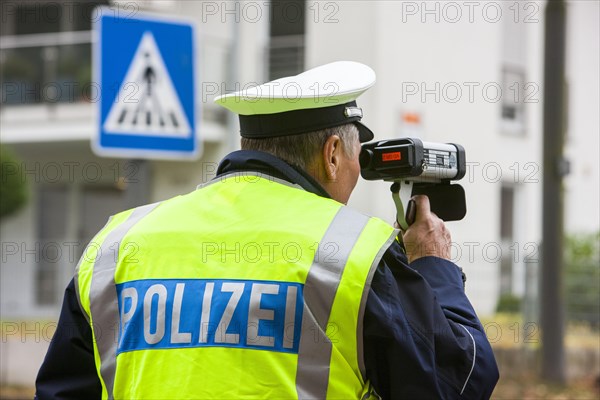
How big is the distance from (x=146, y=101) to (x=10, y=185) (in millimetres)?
8874

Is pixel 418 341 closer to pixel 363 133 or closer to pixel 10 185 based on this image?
pixel 363 133

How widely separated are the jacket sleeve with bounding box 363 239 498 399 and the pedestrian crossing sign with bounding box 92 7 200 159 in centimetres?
314

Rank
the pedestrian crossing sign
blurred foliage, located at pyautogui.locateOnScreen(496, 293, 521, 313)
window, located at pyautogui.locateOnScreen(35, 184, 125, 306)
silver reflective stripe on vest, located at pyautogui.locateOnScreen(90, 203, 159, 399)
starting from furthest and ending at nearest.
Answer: window, located at pyautogui.locateOnScreen(35, 184, 125, 306) → blurred foliage, located at pyautogui.locateOnScreen(496, 293, 521, 313) → the pedestrian crossing sign → silver reflective stripe on vest, located at pyautogui.locateOnScreen(90, 203, 159, 399)

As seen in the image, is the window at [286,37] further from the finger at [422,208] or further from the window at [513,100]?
the finger at [422,208]

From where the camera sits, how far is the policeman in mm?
2066

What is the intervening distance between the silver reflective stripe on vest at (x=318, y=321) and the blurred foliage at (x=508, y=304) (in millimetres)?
9820

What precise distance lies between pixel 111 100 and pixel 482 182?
33.1 feet

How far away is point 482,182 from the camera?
1450cm

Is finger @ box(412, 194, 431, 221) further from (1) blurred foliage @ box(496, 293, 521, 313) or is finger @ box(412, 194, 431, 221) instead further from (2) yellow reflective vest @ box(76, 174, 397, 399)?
(1) blurred foliage @ box(496, 293, 521, 313)

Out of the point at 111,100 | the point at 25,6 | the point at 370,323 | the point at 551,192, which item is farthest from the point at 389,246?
the point at 25,6

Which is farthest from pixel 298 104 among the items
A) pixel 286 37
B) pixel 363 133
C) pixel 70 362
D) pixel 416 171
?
pixel 286 37

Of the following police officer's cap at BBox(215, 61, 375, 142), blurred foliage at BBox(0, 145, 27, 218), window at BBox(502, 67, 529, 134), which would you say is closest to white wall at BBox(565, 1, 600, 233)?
window at BBox(502, 67, 529, 134)

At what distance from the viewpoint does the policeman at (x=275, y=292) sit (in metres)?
2.07

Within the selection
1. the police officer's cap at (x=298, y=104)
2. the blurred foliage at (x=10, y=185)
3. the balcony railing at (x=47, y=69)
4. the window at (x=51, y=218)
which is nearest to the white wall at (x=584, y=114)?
the balcony railing at (x=47, y=69)
